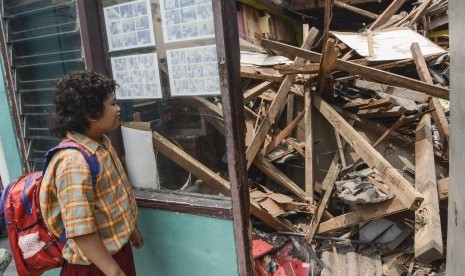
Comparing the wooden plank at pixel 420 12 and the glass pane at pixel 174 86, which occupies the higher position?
the wooden plank at pixel 420 12

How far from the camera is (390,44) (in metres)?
5.38

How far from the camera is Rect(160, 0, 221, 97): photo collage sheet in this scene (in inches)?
84.7

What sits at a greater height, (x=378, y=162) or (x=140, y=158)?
(x=140, y=158)

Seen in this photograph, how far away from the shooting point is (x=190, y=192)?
255cm

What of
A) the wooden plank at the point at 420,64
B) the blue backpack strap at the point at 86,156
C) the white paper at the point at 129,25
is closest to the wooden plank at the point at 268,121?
the wooden plank at the point at 420,64

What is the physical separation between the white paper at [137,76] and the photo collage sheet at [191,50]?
141 millimetres

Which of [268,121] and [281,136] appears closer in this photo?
[268,121]

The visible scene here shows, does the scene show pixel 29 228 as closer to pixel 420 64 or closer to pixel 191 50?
pixel 191 50

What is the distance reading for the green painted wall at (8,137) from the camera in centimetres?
339

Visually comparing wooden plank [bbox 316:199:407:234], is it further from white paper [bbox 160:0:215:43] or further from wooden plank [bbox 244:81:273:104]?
white paper [bbox 160:0:215:43]

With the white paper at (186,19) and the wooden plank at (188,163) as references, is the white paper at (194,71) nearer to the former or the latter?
the white paper at (186,19)

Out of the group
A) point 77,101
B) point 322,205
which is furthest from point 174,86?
point 322,205

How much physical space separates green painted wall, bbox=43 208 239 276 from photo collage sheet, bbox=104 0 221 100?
0.85m

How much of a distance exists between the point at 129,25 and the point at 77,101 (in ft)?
2.81
